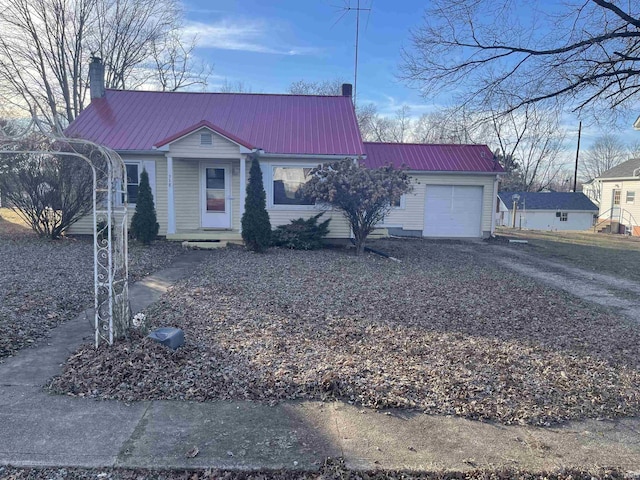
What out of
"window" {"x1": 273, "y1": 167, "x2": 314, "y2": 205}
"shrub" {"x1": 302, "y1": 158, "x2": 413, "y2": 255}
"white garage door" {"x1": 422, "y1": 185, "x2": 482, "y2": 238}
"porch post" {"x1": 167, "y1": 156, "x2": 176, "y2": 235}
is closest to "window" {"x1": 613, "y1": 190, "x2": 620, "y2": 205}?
"white garage door" {"x1": 422, "y1": 185, "x2": 482, "y2": 238}

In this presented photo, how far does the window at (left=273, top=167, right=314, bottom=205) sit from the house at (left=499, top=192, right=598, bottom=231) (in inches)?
1219

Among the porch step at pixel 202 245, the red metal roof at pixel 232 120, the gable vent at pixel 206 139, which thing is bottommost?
the porch step at pixel 202 245

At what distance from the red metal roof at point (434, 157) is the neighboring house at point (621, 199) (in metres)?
15.9

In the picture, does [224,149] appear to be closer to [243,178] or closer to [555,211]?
[243,178]

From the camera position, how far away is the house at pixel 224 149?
12.1m

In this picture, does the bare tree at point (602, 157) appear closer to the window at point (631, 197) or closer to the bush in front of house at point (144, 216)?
the window at point (631, 197)

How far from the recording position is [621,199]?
28.1 metres

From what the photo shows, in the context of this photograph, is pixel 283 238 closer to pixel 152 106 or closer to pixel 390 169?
pixel 390 169

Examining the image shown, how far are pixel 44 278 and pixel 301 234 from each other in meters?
6.21

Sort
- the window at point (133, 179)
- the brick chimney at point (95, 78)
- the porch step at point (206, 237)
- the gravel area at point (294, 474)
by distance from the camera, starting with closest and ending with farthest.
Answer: the gravel area at point (294, 474) → the porch step at point (206, 237) → the window at point (133, 179) → the brick chimney at point (95, 78)

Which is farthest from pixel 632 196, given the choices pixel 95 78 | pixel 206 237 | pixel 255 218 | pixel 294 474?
pixel 294 474

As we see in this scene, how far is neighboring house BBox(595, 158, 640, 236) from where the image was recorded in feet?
86.9

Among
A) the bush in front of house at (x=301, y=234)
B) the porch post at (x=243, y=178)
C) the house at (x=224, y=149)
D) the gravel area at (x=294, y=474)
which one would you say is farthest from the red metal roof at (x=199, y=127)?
the gravel area at (x=294, y=474)

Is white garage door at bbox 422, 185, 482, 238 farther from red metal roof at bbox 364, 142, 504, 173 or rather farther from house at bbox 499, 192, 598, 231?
house at bbox 499, 192, 598, 231
